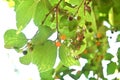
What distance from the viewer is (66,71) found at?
2141 millimetres

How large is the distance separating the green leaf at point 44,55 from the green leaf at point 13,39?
0.30 ft

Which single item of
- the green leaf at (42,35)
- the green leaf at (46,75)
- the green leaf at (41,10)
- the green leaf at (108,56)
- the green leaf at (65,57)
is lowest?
the green leaf at (46,75)

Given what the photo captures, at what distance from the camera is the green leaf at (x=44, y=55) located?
1183mm

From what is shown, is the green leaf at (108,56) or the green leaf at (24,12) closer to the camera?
the green leaf at (24,12)

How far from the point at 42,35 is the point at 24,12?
125mm

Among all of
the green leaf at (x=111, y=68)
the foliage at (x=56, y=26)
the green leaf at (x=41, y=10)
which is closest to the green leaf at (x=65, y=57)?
the foliage at (x=56, y=26)

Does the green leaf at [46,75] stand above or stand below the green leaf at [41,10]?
below

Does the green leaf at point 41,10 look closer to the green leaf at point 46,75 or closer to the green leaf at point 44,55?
the green leaf at point 44,55

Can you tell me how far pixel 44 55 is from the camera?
1183mm

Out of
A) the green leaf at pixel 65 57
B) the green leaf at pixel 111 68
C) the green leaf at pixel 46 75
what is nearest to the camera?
the green leaf at pixel 65 57

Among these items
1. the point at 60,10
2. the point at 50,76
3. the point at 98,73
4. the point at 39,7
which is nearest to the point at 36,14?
the point at 39,7

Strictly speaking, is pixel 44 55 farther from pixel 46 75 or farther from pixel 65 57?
pixel 46 75

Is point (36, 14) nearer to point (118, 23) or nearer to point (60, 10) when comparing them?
point (60, 10)

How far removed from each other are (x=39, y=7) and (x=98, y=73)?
1161 millimetres
